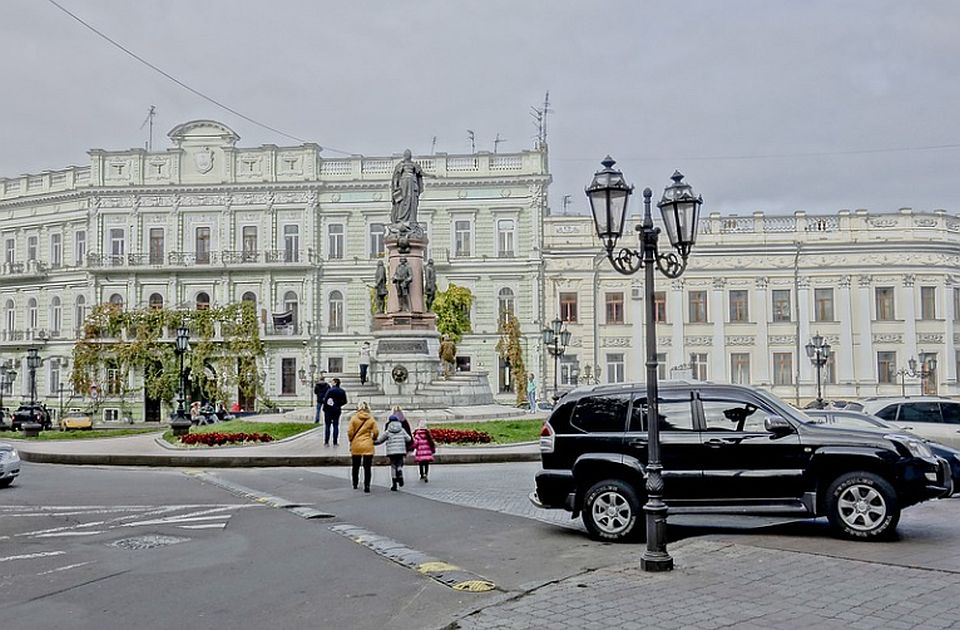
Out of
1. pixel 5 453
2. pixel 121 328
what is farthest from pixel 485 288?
pixel 5 453

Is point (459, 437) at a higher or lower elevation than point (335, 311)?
lower

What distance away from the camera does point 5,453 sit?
1933cm

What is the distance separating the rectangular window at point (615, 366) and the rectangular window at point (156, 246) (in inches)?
1138

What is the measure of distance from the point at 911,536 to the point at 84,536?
10.3 meters

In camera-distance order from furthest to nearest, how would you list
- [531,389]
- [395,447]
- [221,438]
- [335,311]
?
[335,311]
[531,389]
[221,438]
[395,447]

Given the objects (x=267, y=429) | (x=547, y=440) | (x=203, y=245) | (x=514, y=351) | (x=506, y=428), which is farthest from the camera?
(x=203, y=245)

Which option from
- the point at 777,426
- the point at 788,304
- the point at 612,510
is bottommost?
the point at 612,510

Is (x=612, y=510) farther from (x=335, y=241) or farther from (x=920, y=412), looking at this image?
(x=335, y=241)

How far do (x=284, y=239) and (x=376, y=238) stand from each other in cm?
580

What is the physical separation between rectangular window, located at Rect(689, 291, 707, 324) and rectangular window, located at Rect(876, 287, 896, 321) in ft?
32.8

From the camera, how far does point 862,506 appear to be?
34.8ft

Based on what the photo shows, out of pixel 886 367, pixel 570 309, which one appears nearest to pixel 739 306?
pixel 886 367

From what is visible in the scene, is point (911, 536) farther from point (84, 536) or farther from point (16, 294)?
point (16, 294)

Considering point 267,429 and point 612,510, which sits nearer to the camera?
point 612,510
